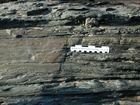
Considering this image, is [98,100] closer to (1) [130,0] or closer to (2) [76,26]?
(2) [76,26]

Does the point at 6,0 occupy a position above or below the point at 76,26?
above

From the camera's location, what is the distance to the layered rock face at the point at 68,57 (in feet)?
15.2

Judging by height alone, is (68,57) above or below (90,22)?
below

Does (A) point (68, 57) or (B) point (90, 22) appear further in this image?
(B) point (90, 22)

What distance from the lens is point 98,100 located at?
461 cm

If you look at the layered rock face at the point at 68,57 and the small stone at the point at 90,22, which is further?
the small stone at the point at 90,22

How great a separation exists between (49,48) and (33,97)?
1.08m

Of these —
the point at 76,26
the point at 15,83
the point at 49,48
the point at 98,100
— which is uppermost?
the point at 76,26

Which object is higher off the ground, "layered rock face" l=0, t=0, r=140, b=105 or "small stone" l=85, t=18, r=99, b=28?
"small stone" l=85, t=18, r=99, b=28

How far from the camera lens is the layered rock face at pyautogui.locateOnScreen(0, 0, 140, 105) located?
462cm

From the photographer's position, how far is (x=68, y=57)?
4957 millimetres

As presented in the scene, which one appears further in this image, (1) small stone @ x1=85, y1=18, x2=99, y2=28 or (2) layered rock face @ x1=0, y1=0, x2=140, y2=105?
(1) small stone @ x1=85, y1=18, x2=99, y2=28

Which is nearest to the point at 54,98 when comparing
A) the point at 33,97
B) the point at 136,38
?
the point at 33,97

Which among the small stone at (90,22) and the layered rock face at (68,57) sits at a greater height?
the small stone at (90,22)
